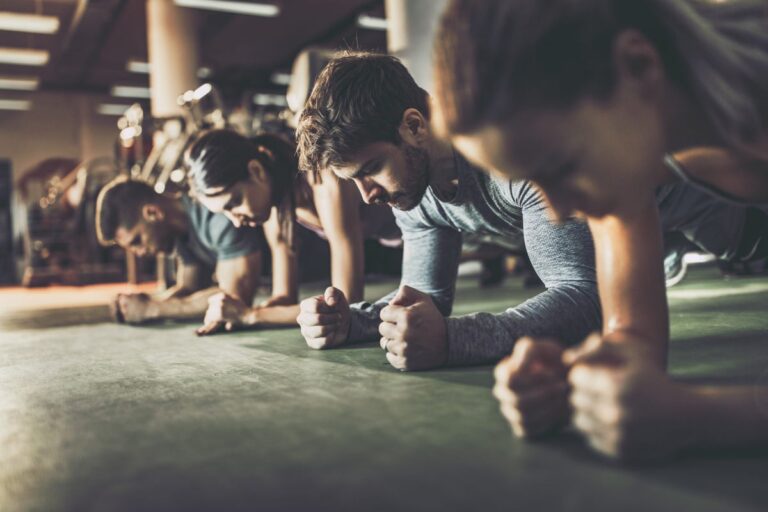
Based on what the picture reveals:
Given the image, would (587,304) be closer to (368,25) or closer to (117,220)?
(117,220)

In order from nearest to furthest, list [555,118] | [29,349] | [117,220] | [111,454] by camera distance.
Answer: [555,118], [111,454], [29,349], [117,220]

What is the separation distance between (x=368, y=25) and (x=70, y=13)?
3.46 meters

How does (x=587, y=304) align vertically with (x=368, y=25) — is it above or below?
below

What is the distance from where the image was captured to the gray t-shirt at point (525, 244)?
1157mm

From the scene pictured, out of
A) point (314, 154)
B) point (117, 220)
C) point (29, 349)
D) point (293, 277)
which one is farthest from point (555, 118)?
point (117, 220)

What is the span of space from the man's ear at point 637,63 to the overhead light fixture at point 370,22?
24.9 ft

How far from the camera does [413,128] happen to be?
1362 mm

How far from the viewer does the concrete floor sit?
63 centimetres

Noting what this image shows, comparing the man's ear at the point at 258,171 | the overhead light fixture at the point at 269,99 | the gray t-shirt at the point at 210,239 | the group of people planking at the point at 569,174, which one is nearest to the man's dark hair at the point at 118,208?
the gray t-shirt at the point at 210,239

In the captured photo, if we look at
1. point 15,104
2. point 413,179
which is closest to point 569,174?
point 413,179

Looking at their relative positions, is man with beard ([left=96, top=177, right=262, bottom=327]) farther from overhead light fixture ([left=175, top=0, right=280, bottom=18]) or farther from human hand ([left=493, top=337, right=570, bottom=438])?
overhead light fixture ([left=175, top=0, right=280, bottom=18])

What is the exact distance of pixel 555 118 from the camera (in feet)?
2.03

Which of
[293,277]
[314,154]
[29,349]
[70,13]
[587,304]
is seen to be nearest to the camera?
[587,304]

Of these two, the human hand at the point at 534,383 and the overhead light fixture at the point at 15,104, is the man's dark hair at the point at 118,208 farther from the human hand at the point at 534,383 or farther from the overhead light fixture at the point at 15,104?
the overhead light fixture at the point at 15,104
